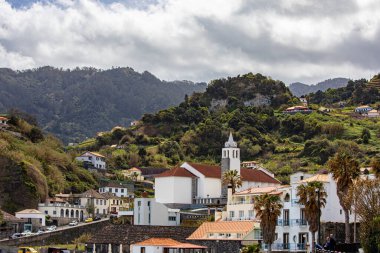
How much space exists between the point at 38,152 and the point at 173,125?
55.9m

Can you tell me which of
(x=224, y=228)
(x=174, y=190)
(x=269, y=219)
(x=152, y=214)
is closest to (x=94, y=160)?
(x=174, y=190)

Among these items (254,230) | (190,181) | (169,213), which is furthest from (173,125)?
(254,230)

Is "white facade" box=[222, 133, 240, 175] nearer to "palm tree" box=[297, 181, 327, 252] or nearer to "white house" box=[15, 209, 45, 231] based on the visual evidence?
"white house" box=[15, 209, 45, 231]

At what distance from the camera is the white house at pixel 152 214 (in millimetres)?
96062

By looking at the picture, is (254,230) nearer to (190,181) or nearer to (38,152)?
(190,181)

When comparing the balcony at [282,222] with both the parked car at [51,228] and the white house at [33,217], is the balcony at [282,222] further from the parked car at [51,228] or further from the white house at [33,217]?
the white house at [33,217]

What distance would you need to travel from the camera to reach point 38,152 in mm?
123312

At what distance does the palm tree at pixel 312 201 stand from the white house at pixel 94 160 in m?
85.4

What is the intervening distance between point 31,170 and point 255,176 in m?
31.7

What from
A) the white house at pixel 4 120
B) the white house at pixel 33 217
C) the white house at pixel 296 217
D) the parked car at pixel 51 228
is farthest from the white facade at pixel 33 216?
the white house at pixel 4 120

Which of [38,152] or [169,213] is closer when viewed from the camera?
[169,213]

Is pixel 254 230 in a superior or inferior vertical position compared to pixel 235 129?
inferior

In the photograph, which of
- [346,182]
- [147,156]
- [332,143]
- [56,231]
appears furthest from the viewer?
[147,156]

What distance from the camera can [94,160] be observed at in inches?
5846
